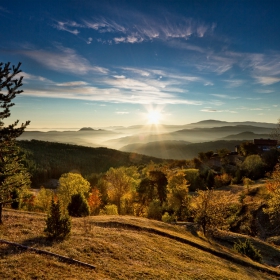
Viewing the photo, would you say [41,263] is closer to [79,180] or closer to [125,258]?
[125,258]

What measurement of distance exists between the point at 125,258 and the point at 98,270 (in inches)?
154

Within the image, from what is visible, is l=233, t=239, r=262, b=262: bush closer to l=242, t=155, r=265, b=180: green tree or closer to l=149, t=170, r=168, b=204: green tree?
l=149, t=170, r=168, b=204: green tree

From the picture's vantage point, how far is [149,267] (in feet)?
69.6

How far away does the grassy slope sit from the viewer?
57.3 feet

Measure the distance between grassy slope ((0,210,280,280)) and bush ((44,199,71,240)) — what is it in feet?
2.62

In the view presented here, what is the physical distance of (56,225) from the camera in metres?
23.2

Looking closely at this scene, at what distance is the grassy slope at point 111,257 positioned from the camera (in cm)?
1747

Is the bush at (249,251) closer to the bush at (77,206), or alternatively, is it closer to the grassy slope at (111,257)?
the grassy slope at (111,257)

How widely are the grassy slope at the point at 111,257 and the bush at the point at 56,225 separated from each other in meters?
0.80

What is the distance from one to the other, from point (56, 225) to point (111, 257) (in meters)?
6.23

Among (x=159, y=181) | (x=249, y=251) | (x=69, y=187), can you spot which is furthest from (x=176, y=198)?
(x=69, y=187)

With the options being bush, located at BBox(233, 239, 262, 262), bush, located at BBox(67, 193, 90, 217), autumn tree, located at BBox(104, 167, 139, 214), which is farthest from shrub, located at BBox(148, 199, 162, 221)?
bush, located at BBox(233, 239, 262, 262)

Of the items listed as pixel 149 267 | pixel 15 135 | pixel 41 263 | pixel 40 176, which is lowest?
pixel 40 176

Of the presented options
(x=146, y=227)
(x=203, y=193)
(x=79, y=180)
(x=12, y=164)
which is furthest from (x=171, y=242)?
(x=79, y=180)
